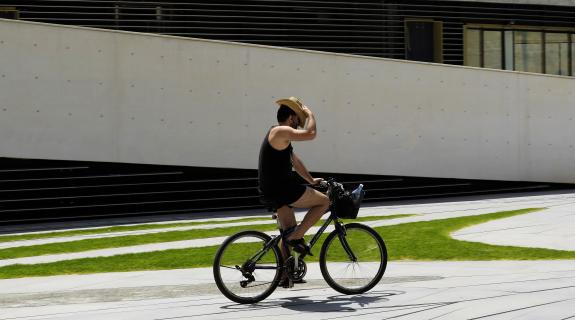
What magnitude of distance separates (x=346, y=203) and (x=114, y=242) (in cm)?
685

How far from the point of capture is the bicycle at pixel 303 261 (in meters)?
8.77

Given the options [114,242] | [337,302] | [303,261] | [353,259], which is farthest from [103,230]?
[337,302]

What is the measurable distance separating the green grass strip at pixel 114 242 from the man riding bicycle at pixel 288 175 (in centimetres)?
582

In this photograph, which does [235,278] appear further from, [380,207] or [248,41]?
[248,41]

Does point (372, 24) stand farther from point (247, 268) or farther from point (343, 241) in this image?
point (247, 268)

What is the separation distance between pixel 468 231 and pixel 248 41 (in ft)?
32.9

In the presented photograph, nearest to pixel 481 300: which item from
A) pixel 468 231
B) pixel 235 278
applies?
pixel 235 278

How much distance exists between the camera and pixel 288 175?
350 inches

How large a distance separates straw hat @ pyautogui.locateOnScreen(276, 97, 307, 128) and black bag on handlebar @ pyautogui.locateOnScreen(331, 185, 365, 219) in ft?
2.18

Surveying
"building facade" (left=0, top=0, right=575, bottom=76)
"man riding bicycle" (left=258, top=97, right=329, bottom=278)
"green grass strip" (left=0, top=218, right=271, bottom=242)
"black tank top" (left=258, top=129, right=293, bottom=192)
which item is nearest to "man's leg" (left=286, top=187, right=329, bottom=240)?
"man riding bicycle" (left=258, top=97, right=329, bottom=278)

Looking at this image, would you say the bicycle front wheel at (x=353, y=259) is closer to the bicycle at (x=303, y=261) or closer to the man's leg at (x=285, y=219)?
the bicycle at (x=303, y=261)

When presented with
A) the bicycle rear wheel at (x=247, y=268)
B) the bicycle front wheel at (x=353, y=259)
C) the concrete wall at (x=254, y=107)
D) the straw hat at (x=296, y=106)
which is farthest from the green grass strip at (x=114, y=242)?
the straw hat at (x=296, y=106)

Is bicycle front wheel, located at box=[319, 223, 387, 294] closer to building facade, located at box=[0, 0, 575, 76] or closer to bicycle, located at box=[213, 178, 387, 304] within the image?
bicycle, located at box=[213, 178, 387, 304]

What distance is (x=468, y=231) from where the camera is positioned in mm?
14594
